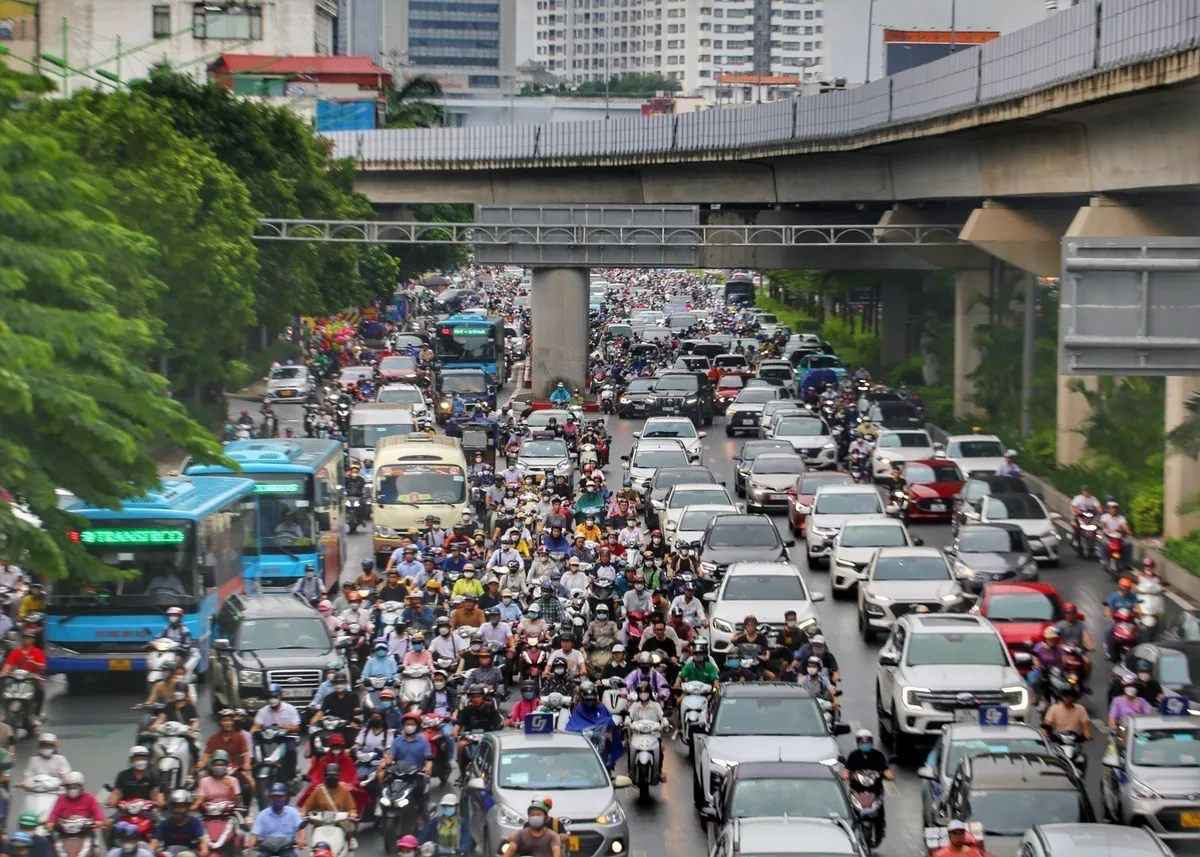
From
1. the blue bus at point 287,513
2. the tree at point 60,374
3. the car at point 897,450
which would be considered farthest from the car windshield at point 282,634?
the car at point 897,450

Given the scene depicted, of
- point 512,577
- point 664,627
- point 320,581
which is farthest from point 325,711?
point 320,581

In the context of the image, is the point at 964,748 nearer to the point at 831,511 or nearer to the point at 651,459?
the point at 831,511

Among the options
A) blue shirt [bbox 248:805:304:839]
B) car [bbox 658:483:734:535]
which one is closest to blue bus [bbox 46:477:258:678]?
blue shirt [bbox 248:805:304:839]

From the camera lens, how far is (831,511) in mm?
36594

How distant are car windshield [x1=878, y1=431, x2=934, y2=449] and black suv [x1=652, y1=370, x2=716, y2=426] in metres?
13.4

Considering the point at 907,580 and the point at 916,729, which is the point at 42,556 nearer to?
the point at 916,729

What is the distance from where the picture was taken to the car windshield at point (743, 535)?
32094 millimetres

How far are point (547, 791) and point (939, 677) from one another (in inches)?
242

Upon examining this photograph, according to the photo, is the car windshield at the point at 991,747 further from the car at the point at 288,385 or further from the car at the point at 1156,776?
the car at the point at 288,385

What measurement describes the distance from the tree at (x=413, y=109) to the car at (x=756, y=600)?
89175mm

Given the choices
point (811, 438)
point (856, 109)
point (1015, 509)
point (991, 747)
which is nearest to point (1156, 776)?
point (991, 747)

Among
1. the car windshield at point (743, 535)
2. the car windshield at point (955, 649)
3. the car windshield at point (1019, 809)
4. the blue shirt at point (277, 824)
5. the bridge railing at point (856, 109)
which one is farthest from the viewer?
the bridge railing at point (856, 109)

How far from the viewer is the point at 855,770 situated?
18812 mm

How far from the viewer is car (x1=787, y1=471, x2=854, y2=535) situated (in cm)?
3984
